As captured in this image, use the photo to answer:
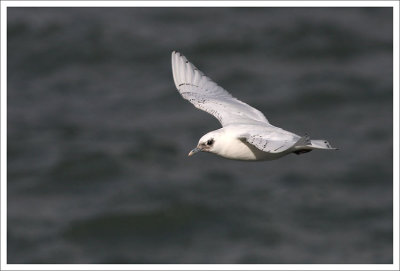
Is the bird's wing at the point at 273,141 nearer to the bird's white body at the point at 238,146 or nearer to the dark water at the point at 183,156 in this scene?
the bird's white body at the point at 238,146

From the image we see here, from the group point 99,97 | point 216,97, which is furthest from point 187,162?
point 216,97

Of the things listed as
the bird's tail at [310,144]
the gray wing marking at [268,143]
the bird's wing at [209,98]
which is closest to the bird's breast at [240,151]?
the gray wing marking at [268,143]

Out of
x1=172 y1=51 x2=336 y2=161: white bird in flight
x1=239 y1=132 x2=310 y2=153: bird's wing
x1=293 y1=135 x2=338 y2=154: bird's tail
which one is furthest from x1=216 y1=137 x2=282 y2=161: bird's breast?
x1=293 y1=135 x2=338 y2=154: bird's tail

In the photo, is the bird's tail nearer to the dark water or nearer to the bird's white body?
the bird's white body

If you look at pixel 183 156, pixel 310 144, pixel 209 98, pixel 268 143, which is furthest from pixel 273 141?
pixel 183 156

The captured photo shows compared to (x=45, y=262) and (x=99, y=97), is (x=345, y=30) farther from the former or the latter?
(x=45, y=262)

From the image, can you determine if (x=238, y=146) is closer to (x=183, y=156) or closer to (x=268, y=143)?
(x=268, y=143)
